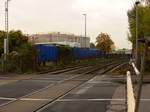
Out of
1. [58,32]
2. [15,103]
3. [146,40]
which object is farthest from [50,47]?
[58,32]

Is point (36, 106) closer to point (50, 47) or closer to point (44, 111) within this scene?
point (44, 111)

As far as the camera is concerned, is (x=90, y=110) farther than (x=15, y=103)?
No

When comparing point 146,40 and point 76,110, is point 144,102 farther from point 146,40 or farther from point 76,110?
point 146,40

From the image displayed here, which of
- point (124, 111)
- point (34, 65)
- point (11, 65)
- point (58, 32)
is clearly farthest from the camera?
point (58, 32)

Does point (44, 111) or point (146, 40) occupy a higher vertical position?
point (146, 40)

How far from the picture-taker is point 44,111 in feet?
43.2

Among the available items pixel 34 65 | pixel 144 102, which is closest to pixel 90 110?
pixel 144 102

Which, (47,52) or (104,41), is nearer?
(47,52)

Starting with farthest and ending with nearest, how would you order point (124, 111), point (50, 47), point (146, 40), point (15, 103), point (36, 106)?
point (50, 47) → point (15, 103) → point (36, 106) → point (124, 111) → point (146, 40)

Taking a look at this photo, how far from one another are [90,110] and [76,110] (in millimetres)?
438

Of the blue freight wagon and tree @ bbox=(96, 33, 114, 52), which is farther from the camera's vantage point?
tree @ bbox=(96, 33, 114, 52)

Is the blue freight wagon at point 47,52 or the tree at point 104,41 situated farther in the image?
the tree at point 104,41

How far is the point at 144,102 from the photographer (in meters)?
15.0

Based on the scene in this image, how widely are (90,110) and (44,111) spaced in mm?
1394
